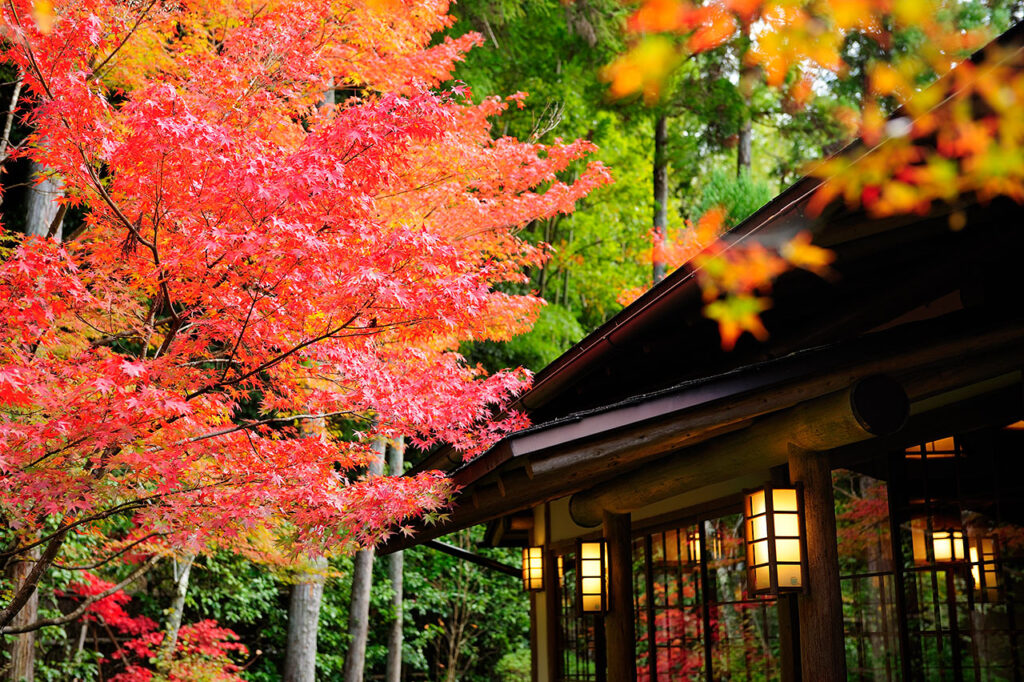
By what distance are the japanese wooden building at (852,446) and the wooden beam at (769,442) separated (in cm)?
1

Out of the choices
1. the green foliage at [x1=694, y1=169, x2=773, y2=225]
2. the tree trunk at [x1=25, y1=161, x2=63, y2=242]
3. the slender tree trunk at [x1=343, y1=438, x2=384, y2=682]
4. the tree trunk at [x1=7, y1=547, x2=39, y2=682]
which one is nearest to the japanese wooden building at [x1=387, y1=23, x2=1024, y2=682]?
the tree trunk at [x1=7, y1=547, x2=39, y2=682]

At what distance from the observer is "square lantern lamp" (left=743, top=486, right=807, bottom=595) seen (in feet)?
16.1

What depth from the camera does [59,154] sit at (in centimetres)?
590

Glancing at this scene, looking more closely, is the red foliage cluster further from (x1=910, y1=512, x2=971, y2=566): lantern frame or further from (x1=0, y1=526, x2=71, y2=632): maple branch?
(x1=910, y1=512, x2=971, y2=566): lantern frame

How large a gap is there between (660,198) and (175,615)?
1259 centimetres

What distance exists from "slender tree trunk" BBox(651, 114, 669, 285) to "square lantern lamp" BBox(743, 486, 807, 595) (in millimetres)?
13362

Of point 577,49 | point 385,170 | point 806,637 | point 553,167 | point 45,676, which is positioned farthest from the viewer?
point 577,49

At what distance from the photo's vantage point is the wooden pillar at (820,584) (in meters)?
4.59

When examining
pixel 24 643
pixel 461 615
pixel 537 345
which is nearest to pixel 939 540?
pixel 24 643

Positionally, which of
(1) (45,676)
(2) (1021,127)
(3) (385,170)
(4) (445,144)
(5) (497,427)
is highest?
(4) (445,144)

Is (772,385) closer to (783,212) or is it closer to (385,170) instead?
(783,212)

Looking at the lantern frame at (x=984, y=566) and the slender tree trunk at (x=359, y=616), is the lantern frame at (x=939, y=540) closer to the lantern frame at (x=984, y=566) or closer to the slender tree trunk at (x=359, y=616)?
the lantern frame at (x=984, y=566)

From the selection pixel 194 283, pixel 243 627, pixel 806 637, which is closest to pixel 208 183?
pixel 194 283

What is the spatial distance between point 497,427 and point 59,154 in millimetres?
4419
